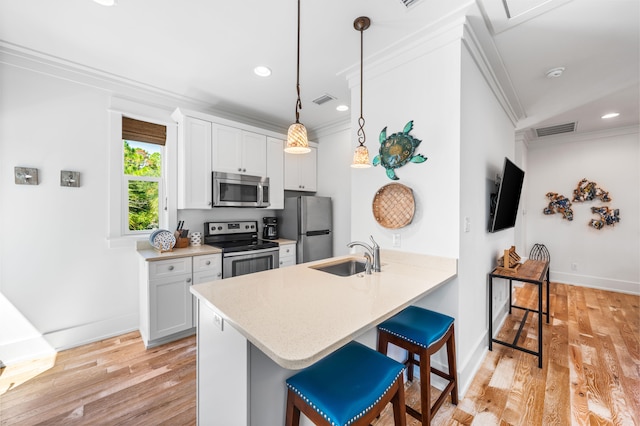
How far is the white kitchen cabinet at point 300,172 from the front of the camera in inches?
156

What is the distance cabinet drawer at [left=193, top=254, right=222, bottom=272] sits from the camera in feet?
9.04

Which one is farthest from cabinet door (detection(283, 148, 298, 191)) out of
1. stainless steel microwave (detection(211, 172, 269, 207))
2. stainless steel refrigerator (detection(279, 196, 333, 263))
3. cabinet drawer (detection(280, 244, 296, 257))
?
cabinet drawer (detection(280, 244, 296, 257))

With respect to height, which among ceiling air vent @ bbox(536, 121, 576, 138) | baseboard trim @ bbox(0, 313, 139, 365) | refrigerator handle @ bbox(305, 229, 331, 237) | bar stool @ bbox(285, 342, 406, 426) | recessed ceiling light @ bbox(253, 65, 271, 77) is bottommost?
baseboard trim @ bbox(0, 313, 139, 365)

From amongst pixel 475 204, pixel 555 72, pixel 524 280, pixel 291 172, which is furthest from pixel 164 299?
pixel 555 72

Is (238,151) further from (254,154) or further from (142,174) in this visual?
(142,174)

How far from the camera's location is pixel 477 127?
2205mm

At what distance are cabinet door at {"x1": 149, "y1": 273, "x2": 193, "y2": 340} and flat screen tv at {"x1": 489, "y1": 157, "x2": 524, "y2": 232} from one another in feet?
10.1

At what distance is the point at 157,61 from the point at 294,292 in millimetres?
2491

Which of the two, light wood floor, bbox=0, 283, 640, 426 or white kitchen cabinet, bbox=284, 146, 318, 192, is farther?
white kitchen cabinet, bbox=284, 146, 318, 192

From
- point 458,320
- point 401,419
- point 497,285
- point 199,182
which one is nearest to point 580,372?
point 497,285

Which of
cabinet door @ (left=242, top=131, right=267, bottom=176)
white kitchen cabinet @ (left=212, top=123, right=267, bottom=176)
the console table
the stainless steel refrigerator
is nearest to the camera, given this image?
the console table

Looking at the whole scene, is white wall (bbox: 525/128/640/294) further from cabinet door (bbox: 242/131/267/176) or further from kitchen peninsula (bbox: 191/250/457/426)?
cabinet door (bbox: 242/131/267/176)

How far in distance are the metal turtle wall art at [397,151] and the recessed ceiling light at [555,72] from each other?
1.63 m

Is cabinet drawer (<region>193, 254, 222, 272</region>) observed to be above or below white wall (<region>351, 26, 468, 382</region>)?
below
